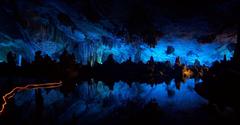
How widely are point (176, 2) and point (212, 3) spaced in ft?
5.33

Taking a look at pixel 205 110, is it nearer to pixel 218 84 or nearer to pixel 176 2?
pixel 218 84

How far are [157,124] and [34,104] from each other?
10.9 feet

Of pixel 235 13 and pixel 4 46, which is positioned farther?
pixel 4 46

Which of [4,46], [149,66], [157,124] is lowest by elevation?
[157,124]

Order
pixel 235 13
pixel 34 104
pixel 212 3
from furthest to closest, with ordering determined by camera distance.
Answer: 1. pixel 235 13
2. pixel 212 3
3. pixel 34 104

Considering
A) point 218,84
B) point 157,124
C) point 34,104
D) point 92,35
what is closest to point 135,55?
point 92,35

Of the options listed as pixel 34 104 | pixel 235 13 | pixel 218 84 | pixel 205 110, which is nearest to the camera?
pixel 205 110

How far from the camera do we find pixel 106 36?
1933 cm

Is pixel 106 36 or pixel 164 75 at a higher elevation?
pixel 106 36

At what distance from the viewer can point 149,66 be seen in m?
19.3

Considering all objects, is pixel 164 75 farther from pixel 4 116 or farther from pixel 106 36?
pixel 4 116

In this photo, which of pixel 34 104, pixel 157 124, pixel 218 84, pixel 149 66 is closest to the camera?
pixel 157 124

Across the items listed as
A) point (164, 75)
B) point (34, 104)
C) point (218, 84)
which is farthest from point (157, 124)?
point (164, 75)

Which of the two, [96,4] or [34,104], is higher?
[96,4]
